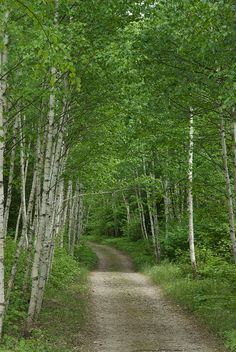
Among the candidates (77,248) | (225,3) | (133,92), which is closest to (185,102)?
(133,92)

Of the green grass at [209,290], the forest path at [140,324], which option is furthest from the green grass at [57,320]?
the green grass at [209,290]

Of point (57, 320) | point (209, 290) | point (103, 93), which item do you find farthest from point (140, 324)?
point (103, 93)

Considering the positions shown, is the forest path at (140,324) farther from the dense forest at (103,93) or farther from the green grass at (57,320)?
the dense forest at (103,93)

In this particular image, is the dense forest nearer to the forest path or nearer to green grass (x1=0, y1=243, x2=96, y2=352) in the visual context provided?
green grass (x1=0, y1=243, x2=96, y2=352)

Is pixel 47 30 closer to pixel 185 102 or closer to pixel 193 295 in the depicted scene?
pixel 185 102

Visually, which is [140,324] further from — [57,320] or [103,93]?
[103,93]

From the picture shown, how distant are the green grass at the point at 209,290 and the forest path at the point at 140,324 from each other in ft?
1.06

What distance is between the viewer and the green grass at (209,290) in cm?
1010

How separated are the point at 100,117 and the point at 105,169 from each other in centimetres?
464

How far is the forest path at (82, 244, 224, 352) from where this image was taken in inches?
349

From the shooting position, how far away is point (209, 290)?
13.9 m

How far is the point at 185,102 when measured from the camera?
10.7 m

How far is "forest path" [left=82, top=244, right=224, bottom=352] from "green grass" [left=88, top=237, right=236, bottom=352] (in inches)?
12.7

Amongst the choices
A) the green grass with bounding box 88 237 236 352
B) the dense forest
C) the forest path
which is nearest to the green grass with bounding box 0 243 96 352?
the dense forest
